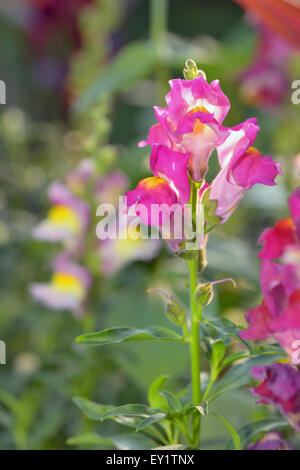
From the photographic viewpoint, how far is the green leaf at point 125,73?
91 centimetres

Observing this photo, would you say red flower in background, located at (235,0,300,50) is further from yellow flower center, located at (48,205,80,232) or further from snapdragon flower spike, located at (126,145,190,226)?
yellow flower center, located at (48,205,80,232)

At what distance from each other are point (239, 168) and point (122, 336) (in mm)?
118

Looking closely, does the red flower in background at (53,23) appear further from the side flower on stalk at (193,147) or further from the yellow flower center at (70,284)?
the side flower on stalk at (193,147)

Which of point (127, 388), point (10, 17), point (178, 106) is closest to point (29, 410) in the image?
point (127, 388)

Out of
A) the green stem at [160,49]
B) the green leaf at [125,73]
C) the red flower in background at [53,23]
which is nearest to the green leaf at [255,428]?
the green leaf at [125,73]

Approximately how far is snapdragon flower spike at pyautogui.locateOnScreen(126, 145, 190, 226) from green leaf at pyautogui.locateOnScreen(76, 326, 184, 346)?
2.5 inches

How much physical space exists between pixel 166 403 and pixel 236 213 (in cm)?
66

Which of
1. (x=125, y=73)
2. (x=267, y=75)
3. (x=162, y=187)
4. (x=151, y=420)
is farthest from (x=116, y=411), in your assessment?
(x=267, y=75)

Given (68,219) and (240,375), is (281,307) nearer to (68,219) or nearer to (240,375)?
(240,375)

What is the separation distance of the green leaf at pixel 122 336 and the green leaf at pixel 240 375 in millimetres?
40

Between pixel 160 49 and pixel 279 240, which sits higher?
pixel 160 49

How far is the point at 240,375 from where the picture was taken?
1.30 ft

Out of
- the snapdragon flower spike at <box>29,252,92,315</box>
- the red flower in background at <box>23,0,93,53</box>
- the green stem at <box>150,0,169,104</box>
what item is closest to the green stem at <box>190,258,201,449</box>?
the snapdragon flower spike at <box>29,252,92,315</box>

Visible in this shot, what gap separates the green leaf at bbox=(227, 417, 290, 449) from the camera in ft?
1.35
